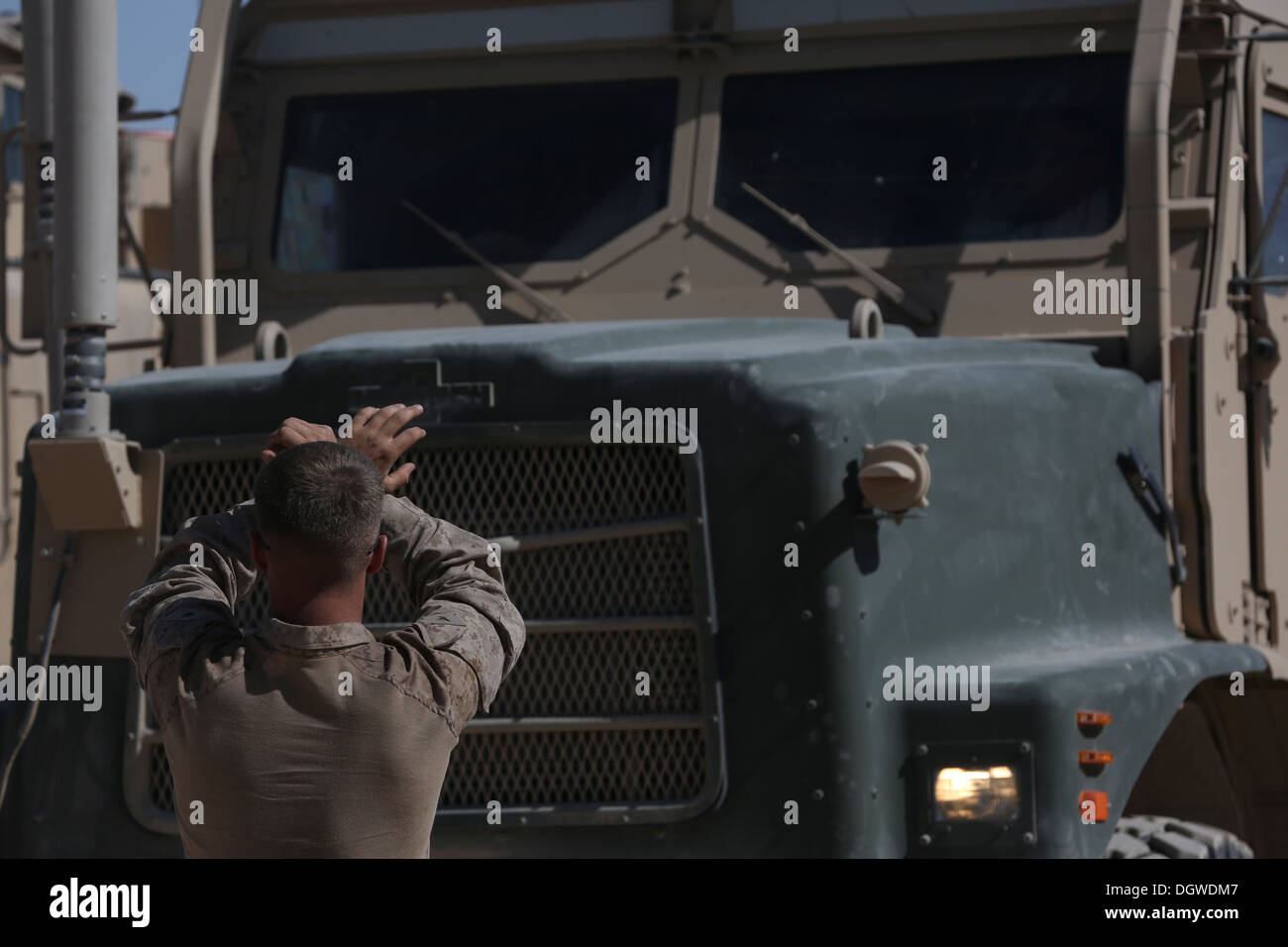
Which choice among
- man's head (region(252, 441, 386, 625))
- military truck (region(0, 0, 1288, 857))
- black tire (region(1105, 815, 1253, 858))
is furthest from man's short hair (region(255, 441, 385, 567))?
black tire (region(1105, 815, 1253, 858))

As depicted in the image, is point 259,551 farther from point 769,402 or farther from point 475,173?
point 475,173

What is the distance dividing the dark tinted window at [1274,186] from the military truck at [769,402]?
0.02m

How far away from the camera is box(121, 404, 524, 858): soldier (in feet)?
8.82

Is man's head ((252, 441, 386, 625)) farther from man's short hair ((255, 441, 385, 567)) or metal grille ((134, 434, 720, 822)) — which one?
metal grille ((134, 434, 720, 822))

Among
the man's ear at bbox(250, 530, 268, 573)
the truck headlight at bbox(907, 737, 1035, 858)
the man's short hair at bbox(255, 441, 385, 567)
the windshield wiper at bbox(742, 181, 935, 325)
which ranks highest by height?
the windshield wiper at bbox(742, 181, 935, 325)

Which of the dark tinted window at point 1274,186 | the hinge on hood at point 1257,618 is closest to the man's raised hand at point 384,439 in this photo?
the hinge on hood at point 1257,618

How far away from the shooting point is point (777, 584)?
13.7ft

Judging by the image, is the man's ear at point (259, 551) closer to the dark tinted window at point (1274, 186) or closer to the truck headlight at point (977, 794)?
the truck headlight at point (977, 794)

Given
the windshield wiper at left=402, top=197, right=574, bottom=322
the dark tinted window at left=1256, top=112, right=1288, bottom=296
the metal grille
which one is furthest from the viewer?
the dark tinted window at left=1256, top=112, right=1288, bottom=296

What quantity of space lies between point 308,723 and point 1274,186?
379 cm

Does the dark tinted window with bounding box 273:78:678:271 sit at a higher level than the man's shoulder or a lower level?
higher

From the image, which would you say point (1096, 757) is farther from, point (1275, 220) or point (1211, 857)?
point (1275, 220)

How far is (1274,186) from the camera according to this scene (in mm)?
5613

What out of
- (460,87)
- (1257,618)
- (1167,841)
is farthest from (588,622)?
(460,87)
